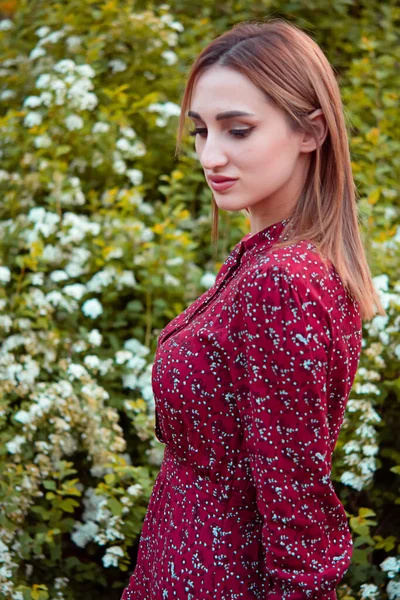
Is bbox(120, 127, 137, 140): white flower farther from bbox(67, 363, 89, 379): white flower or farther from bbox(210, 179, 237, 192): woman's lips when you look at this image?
bbox(210, 179, 237, 192): woman's lips

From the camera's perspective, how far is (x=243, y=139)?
53.6 inches

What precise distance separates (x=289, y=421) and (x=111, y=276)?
193 cm

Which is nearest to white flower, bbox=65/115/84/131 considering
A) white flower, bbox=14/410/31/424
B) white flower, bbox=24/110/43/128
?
white flower, bbox=24/110/43/128

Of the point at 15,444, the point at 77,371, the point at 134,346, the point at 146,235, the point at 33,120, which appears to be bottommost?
the point at 15,444

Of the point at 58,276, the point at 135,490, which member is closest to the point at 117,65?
the point at 58,276

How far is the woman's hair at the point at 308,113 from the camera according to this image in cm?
136

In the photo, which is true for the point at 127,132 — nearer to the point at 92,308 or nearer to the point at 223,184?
the point at 92,308

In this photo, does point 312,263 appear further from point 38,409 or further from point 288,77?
Result: point 38,409

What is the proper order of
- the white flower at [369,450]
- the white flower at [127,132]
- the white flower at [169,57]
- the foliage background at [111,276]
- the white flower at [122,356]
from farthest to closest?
the white flower at [169,57] → the white flower at [127,132] → the white flower at [122,356] → the foliage background at [111,276] → the white flower at [369,450]

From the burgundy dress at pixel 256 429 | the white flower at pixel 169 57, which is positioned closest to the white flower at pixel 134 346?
the burgundy dress at pixel 256 429

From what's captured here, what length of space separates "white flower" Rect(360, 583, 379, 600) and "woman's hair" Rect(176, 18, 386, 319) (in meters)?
1.00

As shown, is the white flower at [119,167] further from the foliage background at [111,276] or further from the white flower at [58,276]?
the white flower at [58,276]

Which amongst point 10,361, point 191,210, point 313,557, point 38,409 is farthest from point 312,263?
point 191,210

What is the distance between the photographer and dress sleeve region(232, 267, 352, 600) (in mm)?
1229
